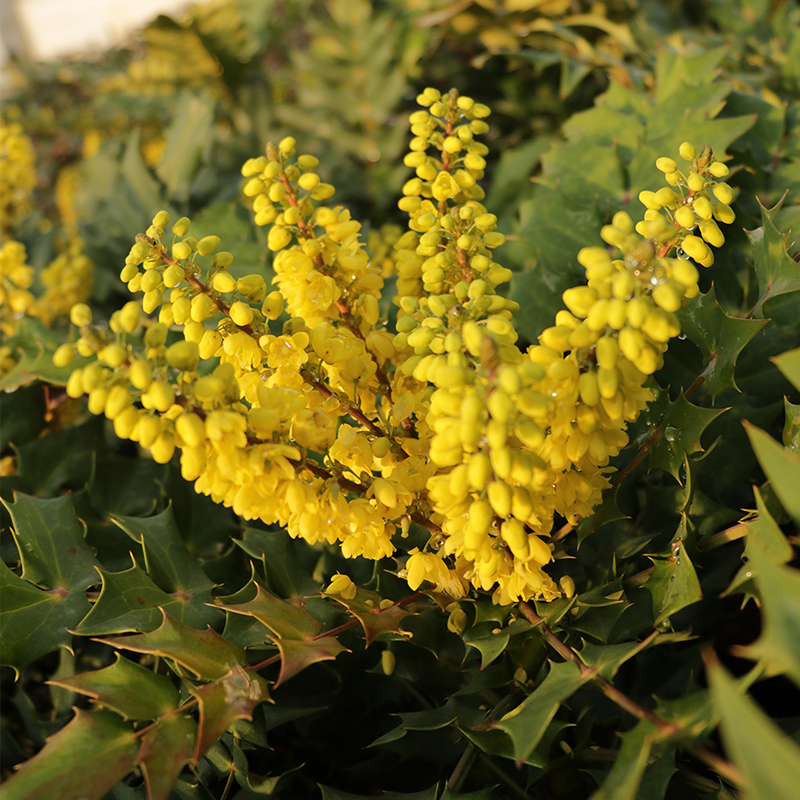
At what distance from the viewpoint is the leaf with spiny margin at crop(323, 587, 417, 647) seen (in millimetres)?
604

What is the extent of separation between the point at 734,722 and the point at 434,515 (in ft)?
1.06

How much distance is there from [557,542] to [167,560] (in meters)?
0.42

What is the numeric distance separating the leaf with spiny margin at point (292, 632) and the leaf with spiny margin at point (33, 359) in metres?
0.49

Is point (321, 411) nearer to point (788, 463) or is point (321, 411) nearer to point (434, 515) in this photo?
point (434, 515)

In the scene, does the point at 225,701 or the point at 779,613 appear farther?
the point at 225,701

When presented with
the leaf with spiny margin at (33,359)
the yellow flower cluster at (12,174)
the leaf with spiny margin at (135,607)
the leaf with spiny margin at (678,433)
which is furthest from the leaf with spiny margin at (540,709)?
the yellow flower cluster at (12,174)

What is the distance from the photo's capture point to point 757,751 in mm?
363

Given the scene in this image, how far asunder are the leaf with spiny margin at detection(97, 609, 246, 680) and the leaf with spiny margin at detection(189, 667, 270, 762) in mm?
12

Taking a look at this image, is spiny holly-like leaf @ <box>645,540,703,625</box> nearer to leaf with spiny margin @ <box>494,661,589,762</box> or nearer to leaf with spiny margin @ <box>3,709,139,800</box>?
leaf with spiny margin @ <box>494,661,589,762</box>

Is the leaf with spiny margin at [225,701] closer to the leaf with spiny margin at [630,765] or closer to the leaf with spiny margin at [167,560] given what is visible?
the leaf with spiny margin at [167,560]

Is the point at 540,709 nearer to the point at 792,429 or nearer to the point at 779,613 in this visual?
the point at 779,613

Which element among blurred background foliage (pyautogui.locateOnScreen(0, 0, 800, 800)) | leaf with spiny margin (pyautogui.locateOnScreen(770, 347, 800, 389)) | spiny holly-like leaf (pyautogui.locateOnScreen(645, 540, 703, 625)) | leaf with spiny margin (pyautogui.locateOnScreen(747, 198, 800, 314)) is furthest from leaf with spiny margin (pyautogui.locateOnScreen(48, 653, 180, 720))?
leaf with spiny margin (pyautogui.locateOnScreen(747, 198, 800, 314))

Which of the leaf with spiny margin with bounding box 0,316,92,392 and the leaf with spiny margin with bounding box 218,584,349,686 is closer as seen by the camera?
the leaf with spiny margin with bounding box 218,584,349,686

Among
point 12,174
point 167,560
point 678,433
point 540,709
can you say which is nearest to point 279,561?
point 167,560
